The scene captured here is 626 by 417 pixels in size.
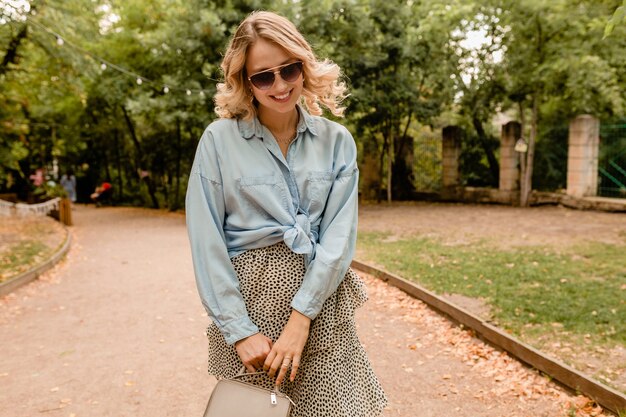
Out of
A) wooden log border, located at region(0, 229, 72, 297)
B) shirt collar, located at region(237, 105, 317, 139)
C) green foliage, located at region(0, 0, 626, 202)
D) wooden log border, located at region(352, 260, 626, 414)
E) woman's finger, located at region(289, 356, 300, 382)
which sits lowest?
wooden log border, located at region(0, 229, 72, 297)

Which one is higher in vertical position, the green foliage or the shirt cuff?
the green foliage

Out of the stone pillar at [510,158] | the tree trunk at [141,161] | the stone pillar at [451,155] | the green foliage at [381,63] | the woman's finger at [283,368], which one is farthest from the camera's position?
the tree trunk at [141,161]

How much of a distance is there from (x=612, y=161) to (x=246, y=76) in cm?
1591

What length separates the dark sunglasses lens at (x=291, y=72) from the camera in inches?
79.4

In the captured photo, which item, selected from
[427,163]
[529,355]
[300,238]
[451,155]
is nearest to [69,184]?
[427,163]

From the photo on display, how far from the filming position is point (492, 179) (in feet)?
64.7

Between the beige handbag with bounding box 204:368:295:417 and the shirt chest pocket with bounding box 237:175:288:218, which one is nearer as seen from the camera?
the beige handbag with bounding box 204:368:295:417

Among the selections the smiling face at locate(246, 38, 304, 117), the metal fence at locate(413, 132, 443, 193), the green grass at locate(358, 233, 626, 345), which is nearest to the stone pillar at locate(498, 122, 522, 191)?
the metal fence at locate(413, 132, 443, 193)

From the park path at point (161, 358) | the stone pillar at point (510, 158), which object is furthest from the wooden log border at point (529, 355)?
the stone pillar at point (510, 158)

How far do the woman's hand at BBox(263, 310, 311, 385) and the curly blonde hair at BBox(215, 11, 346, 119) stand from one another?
0.77m

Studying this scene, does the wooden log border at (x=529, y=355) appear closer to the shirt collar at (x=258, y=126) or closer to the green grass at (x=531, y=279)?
the green grass at (x=531, y=279)

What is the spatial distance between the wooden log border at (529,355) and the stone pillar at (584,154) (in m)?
10.5

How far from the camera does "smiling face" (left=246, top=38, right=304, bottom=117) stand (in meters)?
2.00

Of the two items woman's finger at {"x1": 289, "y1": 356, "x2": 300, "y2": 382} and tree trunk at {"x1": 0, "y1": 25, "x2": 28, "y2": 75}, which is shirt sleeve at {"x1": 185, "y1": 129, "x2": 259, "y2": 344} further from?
tree trunk at {"x1": 0, "y1": 25, "x2": 28, "y2": 75}
